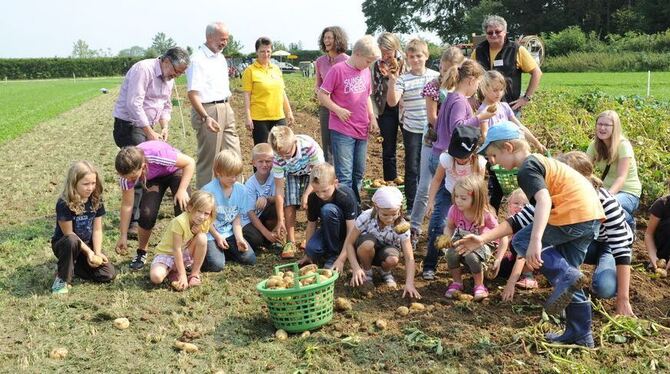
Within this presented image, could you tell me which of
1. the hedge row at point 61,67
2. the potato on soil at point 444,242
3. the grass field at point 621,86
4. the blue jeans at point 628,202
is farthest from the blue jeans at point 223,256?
the hedge row at point 61,67

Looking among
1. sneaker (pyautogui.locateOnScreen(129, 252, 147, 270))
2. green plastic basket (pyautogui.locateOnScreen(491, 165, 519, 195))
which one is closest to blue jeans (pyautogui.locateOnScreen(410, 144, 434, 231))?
green plastic basket (pyautogui.locateOnScreen(491, 165, 519, 195))

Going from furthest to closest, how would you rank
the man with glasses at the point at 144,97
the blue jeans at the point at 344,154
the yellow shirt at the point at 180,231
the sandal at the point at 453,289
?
the man with glasses at the point at 144,97, the blue jeans at the point at 344,154, the yellow shirt at the point at 180,231, the sandal at the point at 453,289

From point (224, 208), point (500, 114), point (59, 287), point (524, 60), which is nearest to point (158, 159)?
point (224, 208)

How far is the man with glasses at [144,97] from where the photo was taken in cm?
612

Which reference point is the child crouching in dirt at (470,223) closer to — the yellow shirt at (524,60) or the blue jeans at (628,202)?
the blue jeans at (628,202)

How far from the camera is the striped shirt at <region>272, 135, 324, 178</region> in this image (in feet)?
18.2

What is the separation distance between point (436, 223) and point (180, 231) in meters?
1.93

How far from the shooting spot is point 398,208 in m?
4.62

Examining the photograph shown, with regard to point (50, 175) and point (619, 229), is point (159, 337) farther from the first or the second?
point (50, 175)

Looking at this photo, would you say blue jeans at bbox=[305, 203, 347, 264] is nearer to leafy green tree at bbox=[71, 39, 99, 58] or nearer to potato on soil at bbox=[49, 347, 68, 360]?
potato on soil at bbox=[49, 347, 68, 360]

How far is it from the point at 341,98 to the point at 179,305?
97.4 inches

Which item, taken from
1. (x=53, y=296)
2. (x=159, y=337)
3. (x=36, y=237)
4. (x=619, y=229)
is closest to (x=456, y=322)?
(x=619, y=229)

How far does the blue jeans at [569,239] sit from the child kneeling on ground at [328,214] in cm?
162

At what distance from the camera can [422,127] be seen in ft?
20.5
